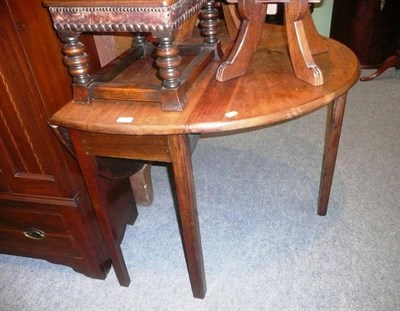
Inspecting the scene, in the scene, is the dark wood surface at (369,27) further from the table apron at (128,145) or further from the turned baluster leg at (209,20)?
→ the table apron at (128,145)

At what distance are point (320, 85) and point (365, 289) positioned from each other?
0.76 meters

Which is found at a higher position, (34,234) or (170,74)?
(170,74)

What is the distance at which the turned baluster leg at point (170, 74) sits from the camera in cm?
72

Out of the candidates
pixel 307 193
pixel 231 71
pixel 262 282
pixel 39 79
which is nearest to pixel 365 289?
pixel 262 282

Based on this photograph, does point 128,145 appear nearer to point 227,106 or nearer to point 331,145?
point 227,106

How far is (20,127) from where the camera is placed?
0.94 m

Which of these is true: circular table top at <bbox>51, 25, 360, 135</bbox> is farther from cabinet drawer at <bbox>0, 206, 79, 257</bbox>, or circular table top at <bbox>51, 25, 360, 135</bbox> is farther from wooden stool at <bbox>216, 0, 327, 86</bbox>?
cabinet drawer at <bbox>0, 206, 79, 257</bbox>

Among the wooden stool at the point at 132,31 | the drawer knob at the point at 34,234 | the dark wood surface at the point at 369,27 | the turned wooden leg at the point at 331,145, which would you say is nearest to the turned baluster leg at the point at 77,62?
the wooden stool at the point at 132,31

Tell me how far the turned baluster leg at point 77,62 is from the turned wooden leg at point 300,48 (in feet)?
1.70

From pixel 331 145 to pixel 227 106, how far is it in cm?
60

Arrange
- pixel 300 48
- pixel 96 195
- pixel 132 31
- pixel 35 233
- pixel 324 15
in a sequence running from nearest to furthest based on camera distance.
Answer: pixel 132 31
pixel 300 48
pixel 96 195
pixel 35 233
pixel 324 15

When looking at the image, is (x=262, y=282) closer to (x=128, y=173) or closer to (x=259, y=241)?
(x=259, y=241)

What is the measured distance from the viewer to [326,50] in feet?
3.43

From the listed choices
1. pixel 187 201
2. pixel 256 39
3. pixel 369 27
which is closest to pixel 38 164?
pixel 187 201
